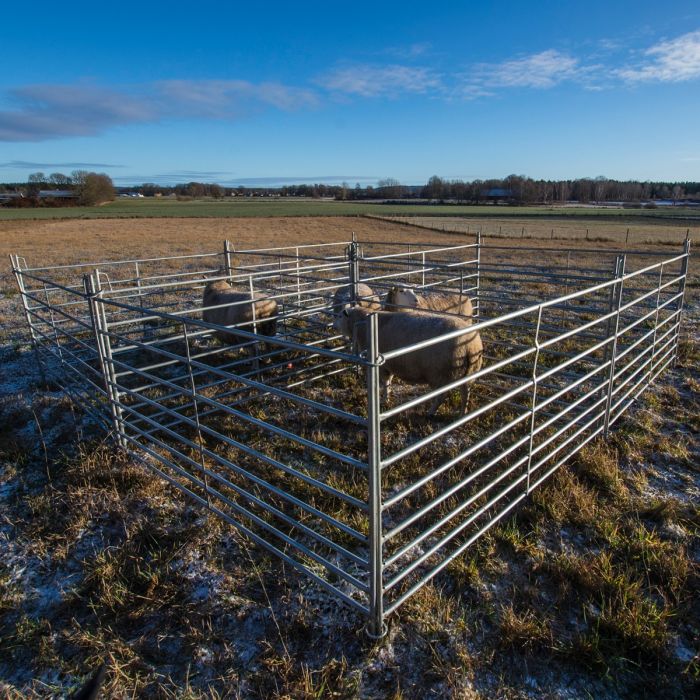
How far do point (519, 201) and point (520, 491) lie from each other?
112909mm

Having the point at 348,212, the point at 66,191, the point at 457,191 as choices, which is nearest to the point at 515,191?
the point at 457,191

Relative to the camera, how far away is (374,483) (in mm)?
2391

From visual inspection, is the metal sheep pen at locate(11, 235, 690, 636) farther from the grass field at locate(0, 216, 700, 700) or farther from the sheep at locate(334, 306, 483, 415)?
the sheep at locate(334, 306, 483, 415)

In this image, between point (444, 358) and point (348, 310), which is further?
point (348, 310)

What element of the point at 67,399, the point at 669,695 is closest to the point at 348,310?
the point at 67,399

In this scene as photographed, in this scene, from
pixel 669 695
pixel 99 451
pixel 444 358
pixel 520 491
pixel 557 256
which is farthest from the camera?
pixel 557 256

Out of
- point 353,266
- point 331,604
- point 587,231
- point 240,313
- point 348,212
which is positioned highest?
point 348,212

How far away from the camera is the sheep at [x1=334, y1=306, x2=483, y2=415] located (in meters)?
5.03

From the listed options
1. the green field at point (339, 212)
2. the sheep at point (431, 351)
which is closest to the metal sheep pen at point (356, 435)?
the sheep at point (431, 351)

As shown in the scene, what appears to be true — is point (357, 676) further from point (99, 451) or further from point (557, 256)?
point (557, 256)

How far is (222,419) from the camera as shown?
547cm

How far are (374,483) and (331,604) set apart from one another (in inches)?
47.0

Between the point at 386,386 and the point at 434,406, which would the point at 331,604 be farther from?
the point at 386,386

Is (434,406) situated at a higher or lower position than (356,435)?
higher
